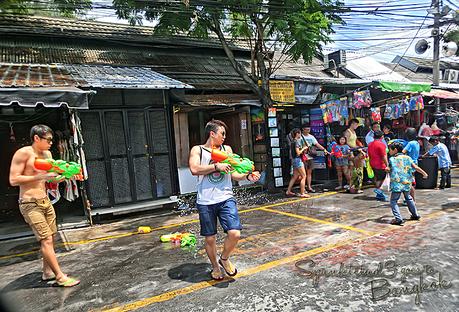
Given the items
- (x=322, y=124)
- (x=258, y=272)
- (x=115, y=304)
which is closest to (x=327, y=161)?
(x=322, y=124)

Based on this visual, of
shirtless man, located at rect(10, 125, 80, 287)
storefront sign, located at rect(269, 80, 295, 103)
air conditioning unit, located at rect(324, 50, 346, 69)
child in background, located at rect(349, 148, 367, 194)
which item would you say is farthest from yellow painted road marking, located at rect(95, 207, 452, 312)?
air conditioning unit, located at rect(324, 50, 346, 69)

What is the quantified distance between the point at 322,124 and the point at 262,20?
3.69 metres

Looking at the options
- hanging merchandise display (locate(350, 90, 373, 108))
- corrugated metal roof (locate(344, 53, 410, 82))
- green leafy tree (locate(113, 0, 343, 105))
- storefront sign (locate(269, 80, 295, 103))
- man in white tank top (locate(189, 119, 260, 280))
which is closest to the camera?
man in white tank top (locate(189, 119, 260, 280))

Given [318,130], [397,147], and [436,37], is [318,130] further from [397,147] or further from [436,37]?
[436,37]

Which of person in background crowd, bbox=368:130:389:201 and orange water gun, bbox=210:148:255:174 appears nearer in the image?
orange water gun, bbox=210:148:255:174

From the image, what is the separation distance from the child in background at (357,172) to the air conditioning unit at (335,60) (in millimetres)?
7865

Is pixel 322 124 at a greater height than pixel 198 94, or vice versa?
pixel 198 94

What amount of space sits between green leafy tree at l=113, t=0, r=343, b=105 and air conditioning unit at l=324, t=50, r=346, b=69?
20.9 feet

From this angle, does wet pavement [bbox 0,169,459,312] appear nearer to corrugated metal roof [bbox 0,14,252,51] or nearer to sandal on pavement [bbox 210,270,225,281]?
sandal on pavement [bbox 210,270,225,281]

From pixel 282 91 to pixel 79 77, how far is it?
17.2 ft

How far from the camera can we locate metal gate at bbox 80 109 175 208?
728 cm

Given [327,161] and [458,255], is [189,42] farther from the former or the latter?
[458,255]

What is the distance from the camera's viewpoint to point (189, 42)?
1105cm

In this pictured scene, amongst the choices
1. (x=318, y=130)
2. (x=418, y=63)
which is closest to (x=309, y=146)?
(x=318, y=130)
